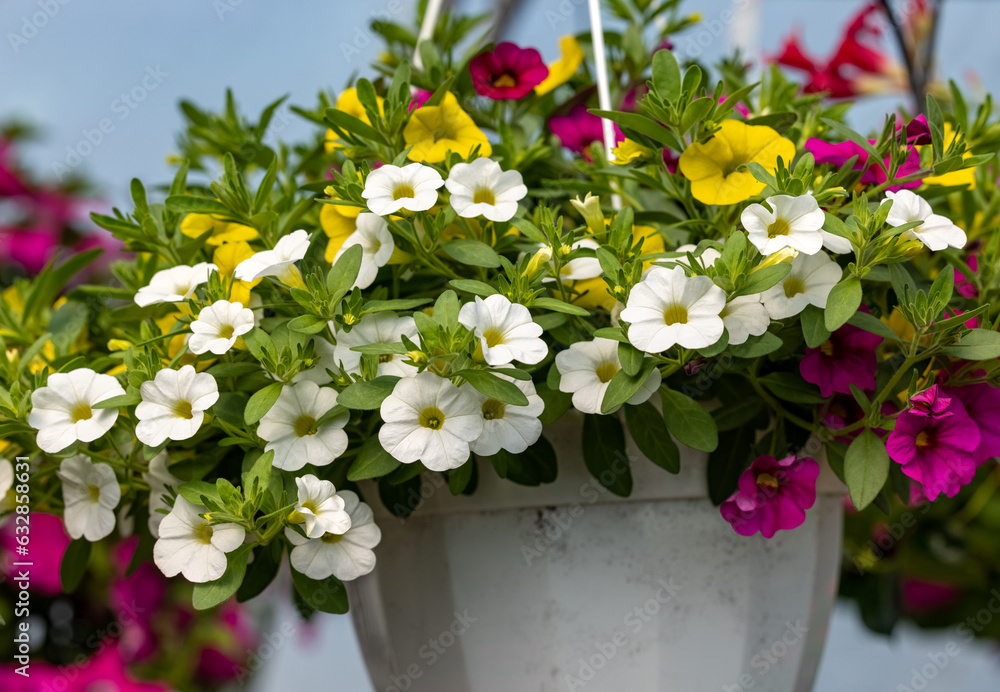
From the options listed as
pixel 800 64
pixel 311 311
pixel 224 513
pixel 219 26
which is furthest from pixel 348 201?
pixel 219 26

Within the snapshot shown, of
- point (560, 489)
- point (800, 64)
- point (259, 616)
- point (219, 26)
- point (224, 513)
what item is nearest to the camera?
point (224, 513)

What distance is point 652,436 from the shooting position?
0.54m

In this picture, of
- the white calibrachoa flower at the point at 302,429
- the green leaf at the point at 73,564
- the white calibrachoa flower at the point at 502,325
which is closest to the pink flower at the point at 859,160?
the white calibrachoa flower at the point at 502,325

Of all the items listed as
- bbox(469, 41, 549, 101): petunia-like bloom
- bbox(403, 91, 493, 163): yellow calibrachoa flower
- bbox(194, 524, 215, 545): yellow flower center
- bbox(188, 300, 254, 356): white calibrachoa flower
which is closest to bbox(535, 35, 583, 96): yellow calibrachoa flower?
bbox(469, 41, 549, 101): petunia-like bloom

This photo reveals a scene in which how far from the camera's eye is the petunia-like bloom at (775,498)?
54 cm

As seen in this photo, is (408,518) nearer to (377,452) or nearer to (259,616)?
(377,452)

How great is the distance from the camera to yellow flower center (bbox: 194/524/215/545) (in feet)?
1.67

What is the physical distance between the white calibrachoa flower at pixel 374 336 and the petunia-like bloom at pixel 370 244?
0.03 metres

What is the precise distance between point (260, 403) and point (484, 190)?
19cm

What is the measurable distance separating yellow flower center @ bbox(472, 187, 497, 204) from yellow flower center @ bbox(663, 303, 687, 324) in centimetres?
14

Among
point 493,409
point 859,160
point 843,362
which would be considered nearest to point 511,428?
point 493,409

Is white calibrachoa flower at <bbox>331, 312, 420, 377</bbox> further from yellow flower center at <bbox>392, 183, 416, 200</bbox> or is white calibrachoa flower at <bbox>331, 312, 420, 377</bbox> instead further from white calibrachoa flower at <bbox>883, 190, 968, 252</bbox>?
white calibrachoa flower at <bbox>883, 190, 968, 252</bbox>

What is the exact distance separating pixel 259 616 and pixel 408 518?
0.98 metres

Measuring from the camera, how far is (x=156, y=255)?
0.65 meters
